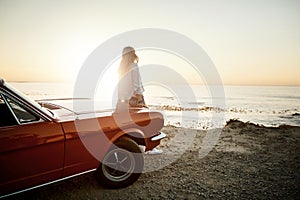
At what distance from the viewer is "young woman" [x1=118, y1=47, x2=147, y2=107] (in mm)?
4652

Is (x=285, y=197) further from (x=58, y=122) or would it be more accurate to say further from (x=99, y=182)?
(x=58, y=122)

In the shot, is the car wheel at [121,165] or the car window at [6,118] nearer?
the car window at [6,118]

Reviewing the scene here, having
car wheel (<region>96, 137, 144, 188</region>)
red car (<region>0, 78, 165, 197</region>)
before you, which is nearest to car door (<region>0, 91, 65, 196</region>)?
red car (<region>0, 78, 165, 197</region>)

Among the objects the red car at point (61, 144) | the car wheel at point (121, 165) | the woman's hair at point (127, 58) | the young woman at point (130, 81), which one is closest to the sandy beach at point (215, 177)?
the car wheel at point (121, 165)

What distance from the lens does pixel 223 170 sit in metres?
4.07

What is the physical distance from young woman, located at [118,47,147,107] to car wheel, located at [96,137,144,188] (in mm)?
1538

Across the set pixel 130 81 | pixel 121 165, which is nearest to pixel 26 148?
pixel 121 165

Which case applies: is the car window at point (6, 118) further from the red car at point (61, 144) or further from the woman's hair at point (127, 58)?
the woman's hair at point (127, 58)

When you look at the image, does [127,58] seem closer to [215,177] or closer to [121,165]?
[121,165]

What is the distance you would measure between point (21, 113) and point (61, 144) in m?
0.57

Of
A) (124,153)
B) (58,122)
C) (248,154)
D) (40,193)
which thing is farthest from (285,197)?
(40,193)

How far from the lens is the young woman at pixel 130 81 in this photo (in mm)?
4652

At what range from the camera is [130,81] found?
15.4 feet

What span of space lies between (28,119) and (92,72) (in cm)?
201
